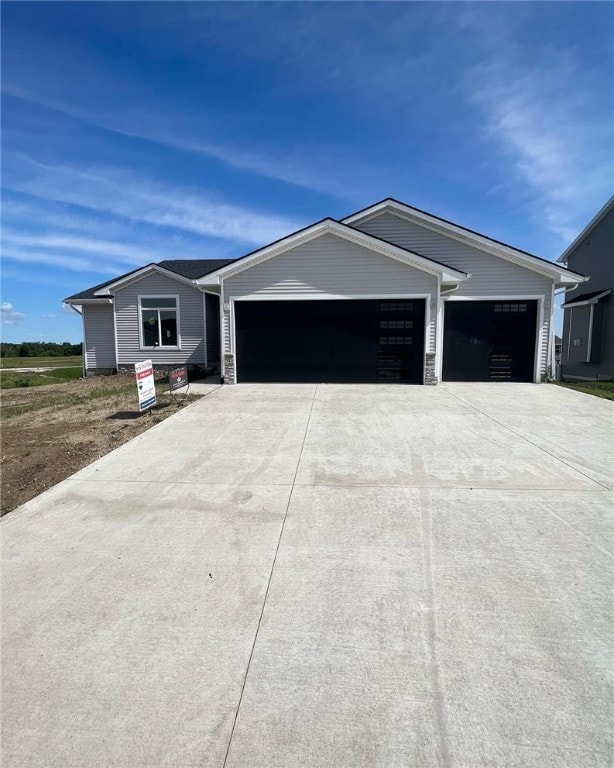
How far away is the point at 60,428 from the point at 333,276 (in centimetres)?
759

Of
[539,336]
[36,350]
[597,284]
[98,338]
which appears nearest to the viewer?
[539,336]

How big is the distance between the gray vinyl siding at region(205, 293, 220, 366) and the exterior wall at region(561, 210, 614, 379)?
15846mm

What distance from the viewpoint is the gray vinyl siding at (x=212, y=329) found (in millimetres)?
16125

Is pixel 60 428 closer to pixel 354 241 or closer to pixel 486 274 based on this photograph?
pixel 354 241

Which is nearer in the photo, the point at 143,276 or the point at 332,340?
the point at 332,340

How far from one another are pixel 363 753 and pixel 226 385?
10.8m

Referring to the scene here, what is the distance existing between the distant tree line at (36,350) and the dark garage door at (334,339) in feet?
168

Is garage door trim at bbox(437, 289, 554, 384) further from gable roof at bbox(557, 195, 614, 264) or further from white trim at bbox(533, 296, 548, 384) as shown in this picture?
gable roof at bbox(557, 195, 614, 264)

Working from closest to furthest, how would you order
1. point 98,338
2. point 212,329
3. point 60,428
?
1. point 60,428
2. point 212,329
3. point 98,338

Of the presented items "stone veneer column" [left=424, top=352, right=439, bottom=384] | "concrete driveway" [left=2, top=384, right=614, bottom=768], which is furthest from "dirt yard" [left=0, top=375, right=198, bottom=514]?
"stone veneer column" [left=424, top=352, right=439, bottom=384]

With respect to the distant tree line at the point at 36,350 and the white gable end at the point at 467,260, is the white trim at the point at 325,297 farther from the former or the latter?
the distant tree line at the point at 36,350

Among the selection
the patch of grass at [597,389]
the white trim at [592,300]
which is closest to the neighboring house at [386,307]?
Answer: the patch of grass at [597,389]

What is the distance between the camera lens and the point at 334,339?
39.2 ft

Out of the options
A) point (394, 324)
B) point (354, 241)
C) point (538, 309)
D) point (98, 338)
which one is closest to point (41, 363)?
point (98, 338)
